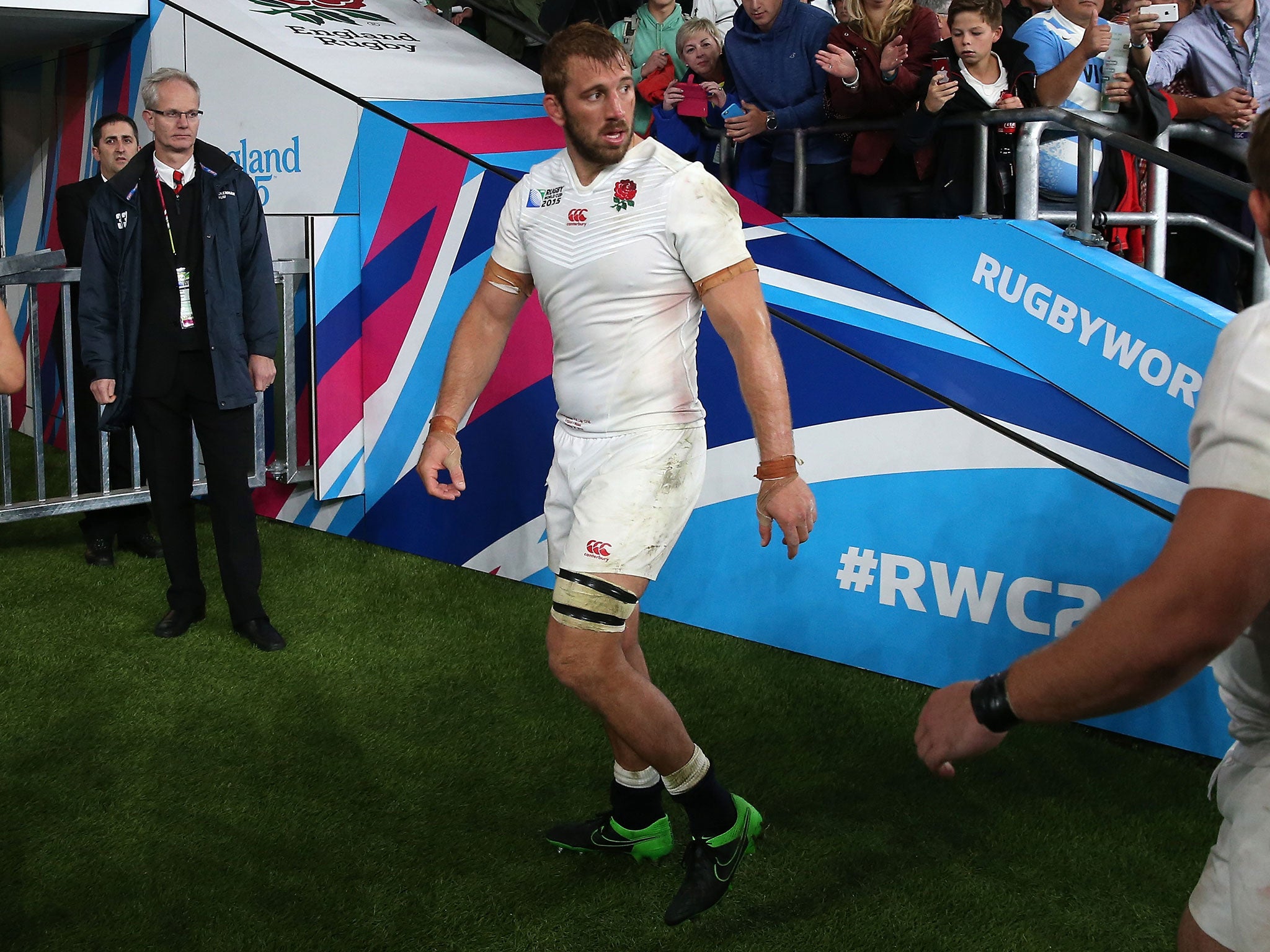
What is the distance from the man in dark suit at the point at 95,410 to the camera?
6266mm

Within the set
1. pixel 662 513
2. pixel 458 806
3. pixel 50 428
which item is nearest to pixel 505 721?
pixel 458 806

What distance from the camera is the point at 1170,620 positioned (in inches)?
53.5

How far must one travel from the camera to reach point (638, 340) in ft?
10.4

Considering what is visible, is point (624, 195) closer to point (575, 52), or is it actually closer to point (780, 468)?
point (575, 52)

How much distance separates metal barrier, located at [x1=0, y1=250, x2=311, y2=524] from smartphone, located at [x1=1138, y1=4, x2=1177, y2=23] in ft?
12.8

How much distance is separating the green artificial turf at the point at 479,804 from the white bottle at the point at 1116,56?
2.57 metres

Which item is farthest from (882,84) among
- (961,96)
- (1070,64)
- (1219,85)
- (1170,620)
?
(1170,620)

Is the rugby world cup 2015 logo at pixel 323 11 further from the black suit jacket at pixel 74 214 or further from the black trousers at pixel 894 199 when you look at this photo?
the black trousers at pixel 894 199

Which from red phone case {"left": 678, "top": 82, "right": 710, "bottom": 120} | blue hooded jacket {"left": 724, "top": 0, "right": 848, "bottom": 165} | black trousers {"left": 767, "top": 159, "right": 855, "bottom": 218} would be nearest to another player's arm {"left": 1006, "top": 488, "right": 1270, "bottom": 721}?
black trousers {"left": 767, "top": 159, "right": 855, "bottom": 218}

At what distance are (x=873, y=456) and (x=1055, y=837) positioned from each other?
1608 mm

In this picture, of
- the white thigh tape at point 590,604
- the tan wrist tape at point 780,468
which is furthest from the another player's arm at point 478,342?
the tan wrist tape at point 780,468

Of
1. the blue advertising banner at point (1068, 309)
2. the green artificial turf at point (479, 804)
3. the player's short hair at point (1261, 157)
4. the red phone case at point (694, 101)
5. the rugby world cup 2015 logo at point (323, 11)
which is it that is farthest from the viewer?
the rugby world cup 2015 logo at point (323, 11)

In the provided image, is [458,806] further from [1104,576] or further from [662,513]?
[1104,576]

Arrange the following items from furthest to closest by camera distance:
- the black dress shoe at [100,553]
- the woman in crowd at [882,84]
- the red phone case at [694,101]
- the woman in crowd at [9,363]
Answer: the red phone case at [694,101], the black dress shoe at [100,553], the woman in crowd at [882,84], the woman in crowd at [9,363]
